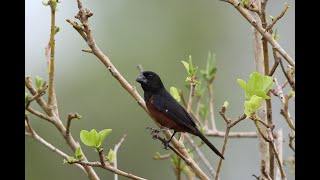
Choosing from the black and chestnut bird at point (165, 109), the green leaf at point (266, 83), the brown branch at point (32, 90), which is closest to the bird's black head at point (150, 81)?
the black and chestnut bird at point (165, 109)

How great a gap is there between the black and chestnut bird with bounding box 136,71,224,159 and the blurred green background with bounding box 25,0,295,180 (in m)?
5.11

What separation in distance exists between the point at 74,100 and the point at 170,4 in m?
3.48

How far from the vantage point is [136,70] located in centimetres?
1008

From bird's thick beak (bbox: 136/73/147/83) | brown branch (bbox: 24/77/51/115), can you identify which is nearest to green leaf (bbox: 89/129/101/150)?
brown branch (bbox: 24/77/51/115)

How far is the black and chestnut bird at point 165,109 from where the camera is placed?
11.8ft

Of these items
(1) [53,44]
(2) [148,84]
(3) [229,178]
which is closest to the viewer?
(1) [53,44]

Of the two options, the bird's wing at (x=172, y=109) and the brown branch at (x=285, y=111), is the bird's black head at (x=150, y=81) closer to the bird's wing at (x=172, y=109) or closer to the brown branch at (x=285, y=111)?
the bird's wing at (x=172, y=109)

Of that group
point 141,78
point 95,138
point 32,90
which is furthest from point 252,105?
point 141,78

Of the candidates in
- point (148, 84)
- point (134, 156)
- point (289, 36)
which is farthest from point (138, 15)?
point (148, 84)

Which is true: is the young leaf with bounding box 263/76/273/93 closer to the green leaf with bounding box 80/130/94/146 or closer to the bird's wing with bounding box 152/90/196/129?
the green leaf with bounding box 80/130/94/146

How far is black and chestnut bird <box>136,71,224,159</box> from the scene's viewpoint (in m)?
3.60

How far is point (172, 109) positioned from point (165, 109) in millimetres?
46
